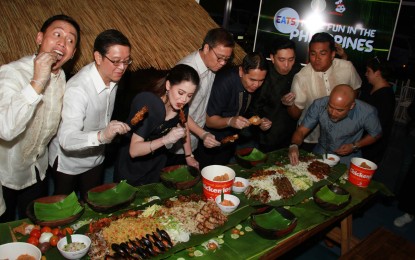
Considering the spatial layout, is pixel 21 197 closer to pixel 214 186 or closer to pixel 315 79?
pixel 214 186

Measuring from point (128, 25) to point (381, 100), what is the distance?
3.94 m

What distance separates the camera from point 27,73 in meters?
2.63

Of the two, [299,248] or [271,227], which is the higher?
[271,227]

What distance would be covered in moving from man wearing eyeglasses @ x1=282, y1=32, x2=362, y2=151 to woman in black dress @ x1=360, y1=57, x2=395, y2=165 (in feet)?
1.26

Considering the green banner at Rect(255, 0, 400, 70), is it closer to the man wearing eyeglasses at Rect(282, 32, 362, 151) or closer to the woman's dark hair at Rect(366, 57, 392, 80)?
the woman's dark hair at Rect(366, 57, 392, 80)

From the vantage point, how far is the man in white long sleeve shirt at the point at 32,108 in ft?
7.73

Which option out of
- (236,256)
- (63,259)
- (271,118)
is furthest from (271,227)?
(271,118)

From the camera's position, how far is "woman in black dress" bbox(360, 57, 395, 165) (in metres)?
4.68

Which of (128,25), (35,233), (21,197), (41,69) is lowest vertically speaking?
(21,197)

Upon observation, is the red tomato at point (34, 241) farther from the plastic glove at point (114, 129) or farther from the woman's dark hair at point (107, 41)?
the woman's dark hair at point (107, 41)

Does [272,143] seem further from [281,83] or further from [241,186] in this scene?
[241,186]

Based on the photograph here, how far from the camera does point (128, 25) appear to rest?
16.6 feet

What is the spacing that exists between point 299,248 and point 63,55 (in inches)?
142

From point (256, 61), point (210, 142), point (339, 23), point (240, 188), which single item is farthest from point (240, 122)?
point (339, 23)
